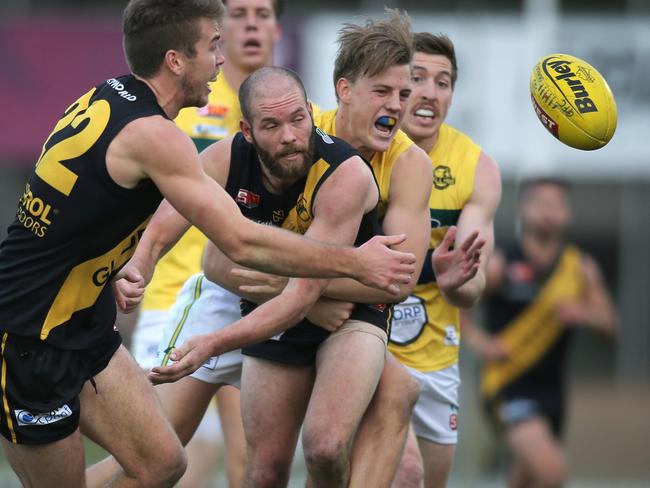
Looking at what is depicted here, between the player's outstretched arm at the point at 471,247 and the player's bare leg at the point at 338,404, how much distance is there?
0.64 meters

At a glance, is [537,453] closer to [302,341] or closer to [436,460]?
[436,460]

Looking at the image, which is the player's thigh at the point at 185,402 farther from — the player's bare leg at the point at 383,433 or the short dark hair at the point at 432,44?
the short dark hair at the point at 432,44

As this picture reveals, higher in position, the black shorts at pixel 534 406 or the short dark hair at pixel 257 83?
the short dark hair at pixel 257 83

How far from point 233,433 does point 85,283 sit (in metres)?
2.27

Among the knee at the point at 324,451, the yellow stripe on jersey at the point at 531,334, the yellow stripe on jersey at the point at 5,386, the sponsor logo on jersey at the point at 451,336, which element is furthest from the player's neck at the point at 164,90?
the yellow stripe on jersey at the point at 531,334

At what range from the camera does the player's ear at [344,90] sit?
6191 millimetres

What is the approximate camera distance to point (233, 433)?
7.43m

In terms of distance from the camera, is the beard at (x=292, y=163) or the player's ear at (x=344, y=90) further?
the player's ear at (x=344, y=90)

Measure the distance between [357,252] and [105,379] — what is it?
120 centimetres

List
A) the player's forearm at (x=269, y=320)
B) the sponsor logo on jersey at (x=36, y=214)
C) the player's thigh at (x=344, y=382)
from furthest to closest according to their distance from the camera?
1. the player's thigh at (x=344, y=382)
2. the player's forearm at (x=269, y=320)
3. the sponsor logo on jersey at (x=36, y=214)

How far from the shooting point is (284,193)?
19.3ft

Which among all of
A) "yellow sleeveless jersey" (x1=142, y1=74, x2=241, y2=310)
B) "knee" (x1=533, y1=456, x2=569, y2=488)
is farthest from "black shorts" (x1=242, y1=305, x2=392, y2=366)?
"knee" (x1=533, y1=456, x2=569, y2=488)

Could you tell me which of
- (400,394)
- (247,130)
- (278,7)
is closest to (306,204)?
(247,130)

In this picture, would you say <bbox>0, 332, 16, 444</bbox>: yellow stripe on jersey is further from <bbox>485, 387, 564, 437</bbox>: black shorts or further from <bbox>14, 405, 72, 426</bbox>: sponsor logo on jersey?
<bbox>485, 387, 564, 437</bbox>: black shorts
